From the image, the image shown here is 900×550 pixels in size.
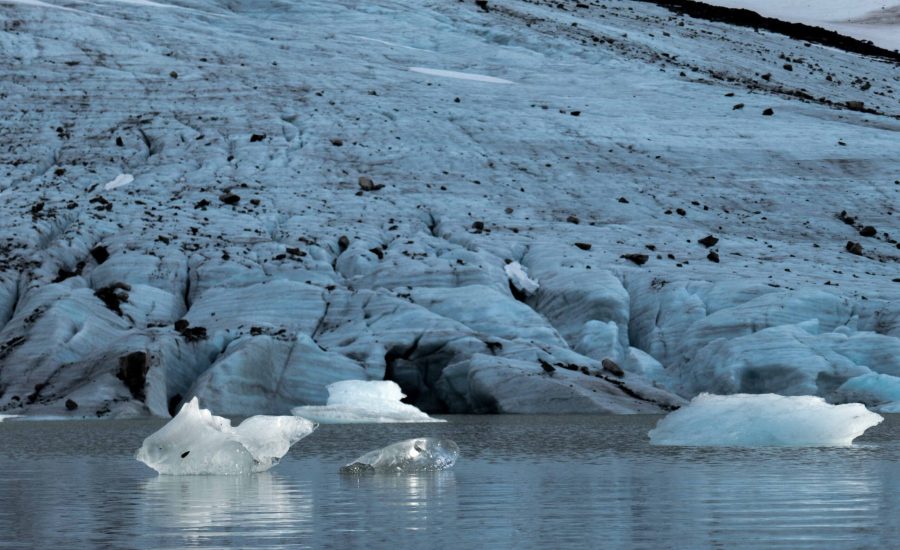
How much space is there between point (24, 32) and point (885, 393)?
3904cm

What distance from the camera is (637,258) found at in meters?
40.8

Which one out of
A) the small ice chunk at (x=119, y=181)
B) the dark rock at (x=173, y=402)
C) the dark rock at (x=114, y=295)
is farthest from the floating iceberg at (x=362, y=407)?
the small ice chunk at (x=119, y=181)

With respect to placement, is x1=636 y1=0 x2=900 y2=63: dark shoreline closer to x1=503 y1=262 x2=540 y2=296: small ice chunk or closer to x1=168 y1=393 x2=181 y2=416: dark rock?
x1=503 y1=262 x2=540 y2=296: small ice chunk

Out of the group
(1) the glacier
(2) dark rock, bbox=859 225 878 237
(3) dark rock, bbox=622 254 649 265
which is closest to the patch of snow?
(1) the glacier

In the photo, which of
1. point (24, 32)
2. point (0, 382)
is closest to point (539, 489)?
point (0, 382)

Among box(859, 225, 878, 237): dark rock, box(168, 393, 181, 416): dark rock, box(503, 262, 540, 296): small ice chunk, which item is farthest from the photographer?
box(859, 225, 878, 237): dark rock

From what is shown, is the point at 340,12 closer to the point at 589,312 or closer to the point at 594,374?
the point at 589,312

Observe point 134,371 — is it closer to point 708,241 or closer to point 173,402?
point 173,402

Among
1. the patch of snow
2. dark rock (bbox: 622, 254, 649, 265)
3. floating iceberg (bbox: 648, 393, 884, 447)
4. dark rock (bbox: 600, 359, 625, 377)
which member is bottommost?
dark rock (bbox: 600, 359, 625, 377)

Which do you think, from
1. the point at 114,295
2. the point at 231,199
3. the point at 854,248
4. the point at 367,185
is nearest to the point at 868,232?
the point at 854,248

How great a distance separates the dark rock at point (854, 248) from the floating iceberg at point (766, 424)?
23261 mm

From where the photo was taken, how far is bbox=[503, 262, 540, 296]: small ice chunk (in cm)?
3903

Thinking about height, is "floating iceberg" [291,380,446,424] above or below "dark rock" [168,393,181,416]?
above

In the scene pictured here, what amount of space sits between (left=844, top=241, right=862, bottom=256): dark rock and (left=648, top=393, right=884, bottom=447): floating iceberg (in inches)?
916
